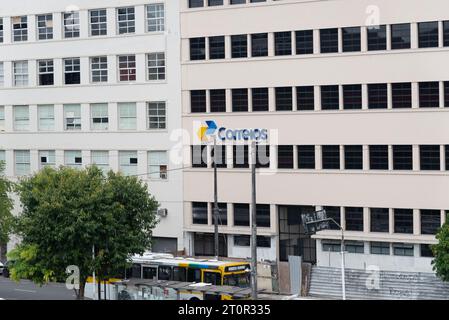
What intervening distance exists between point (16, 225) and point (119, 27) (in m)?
17.7

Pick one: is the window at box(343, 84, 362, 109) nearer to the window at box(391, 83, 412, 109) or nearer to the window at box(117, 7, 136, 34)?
the window at box(391, 83, 412, 109)

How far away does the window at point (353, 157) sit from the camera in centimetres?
4159

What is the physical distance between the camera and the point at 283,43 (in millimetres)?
43469

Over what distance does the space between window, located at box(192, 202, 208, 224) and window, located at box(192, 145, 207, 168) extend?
2187mm

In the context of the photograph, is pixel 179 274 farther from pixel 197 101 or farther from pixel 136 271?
pixel 197 101

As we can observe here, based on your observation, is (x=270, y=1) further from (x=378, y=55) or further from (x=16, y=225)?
(x=16, y=225)

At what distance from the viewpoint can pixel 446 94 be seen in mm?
39344

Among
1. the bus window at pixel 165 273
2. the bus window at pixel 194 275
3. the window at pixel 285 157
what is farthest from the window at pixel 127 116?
the bus window at pixel 194 275

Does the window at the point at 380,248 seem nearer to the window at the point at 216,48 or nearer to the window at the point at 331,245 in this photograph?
the window at the point at 331,245

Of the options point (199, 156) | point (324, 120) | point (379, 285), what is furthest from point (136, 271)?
point (324, 120)

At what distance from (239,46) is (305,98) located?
4801mm

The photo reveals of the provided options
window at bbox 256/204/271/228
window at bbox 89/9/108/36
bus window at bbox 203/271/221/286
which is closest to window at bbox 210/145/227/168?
window at bbox 256/204/271/228

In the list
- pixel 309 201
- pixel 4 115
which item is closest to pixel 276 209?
pixel 309 201

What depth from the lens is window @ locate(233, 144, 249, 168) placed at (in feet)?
147
